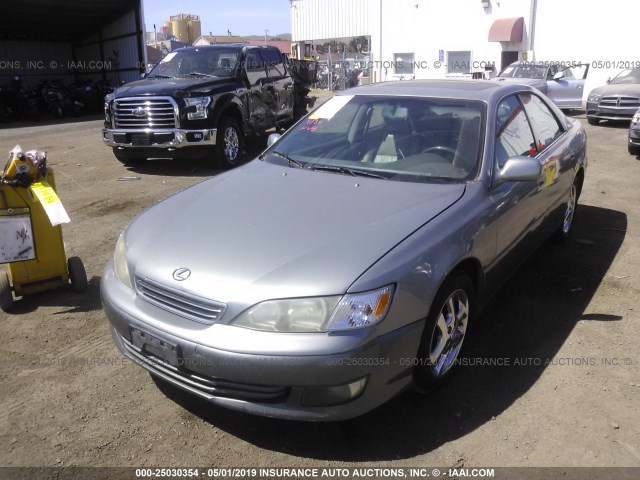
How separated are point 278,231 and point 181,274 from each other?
0.53 meters

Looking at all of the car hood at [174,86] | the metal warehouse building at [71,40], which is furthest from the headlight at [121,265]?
the metal warehouse building at [71,40]

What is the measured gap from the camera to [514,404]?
3.12 metres

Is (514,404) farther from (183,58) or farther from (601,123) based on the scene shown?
(601,123)

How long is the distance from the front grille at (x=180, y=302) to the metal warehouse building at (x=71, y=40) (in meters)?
18.9

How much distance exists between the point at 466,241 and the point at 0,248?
3227mm

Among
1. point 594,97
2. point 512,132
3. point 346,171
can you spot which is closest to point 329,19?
point 594,97

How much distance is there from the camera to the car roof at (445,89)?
4.01 metres

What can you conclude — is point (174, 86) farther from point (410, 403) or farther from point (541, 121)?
point (410, 403)

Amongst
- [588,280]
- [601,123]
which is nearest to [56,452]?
[588,280]

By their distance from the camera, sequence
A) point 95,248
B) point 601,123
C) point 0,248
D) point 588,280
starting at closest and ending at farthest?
point 0,248, point 588,280, point 95,248, point 601,123

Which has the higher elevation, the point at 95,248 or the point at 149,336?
the point at 149,336

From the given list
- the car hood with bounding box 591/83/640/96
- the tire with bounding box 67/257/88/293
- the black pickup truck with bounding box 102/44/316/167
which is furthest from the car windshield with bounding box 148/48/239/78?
the car hood with bounding box 591/83/640/96

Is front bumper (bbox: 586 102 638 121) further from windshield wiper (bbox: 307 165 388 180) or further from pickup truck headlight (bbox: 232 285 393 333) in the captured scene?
pickup truck headlight (bbox: 232 285 393 333)

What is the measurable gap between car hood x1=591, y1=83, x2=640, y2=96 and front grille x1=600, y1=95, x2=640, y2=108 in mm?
129
